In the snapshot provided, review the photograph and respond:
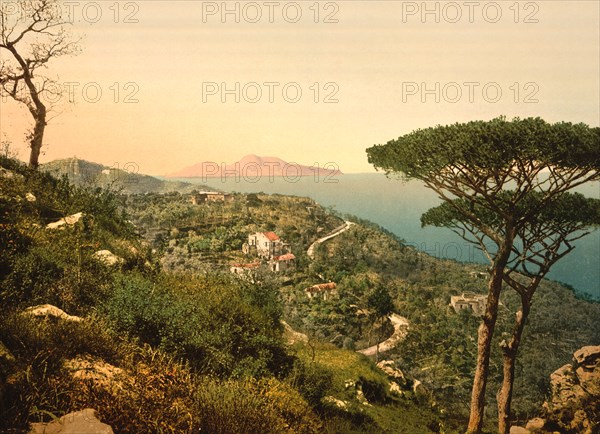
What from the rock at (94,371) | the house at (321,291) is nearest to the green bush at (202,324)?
the rock at (94,371)

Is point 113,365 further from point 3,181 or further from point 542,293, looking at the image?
point 542,293

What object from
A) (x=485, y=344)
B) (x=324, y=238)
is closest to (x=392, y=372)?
(x=485, y=344)

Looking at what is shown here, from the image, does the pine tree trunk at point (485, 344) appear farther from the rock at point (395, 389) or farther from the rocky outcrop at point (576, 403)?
the rock at point (395, 389)

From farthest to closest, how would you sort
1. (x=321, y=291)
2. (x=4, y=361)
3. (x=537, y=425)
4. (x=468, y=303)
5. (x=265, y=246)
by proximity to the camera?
(x=265, y=246) → (x=468, y=303) → (x=321, y=291) → (x=537, y=425) → (x=4, y=361)

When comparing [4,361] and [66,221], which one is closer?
[4,361]

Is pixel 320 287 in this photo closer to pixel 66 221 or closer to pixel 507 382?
pixel 507 382

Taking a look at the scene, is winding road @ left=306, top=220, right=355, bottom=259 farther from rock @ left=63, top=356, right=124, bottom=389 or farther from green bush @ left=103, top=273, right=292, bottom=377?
rock @ left=63, top=356, right=124, bottom=389

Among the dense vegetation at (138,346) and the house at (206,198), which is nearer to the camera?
the dense vegetation at (138,346)
